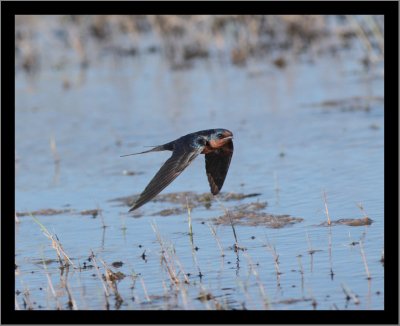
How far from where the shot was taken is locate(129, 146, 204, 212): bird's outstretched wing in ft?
21.0

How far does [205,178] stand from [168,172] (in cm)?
329

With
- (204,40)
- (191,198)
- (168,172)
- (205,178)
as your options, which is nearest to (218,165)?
(168,172)

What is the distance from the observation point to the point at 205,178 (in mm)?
10023

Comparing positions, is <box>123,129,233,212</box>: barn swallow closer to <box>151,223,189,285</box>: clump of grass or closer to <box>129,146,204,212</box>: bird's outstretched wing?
<box>129,146,204,212</box>: bird's outstretched wing

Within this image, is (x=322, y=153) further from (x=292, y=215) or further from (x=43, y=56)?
(x=43, y=56)

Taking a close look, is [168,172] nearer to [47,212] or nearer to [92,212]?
[92,212]

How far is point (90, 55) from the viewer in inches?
750

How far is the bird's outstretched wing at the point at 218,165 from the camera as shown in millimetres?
7652

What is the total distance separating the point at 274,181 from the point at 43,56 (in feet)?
33.8

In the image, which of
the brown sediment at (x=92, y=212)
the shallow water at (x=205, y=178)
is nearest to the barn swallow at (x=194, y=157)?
the shallow water at (x=205, y=178)

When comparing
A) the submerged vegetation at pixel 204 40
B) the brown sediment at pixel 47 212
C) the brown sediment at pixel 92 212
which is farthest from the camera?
the submerged vegetation at pixel 204 40

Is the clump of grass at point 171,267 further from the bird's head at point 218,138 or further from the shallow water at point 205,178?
the bird's head at point 218,138

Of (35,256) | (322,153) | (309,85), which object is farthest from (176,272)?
(309,85)

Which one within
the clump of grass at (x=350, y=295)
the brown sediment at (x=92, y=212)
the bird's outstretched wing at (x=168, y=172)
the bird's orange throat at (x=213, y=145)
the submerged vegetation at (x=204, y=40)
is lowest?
the clump of grass at (x=350, y=295)
